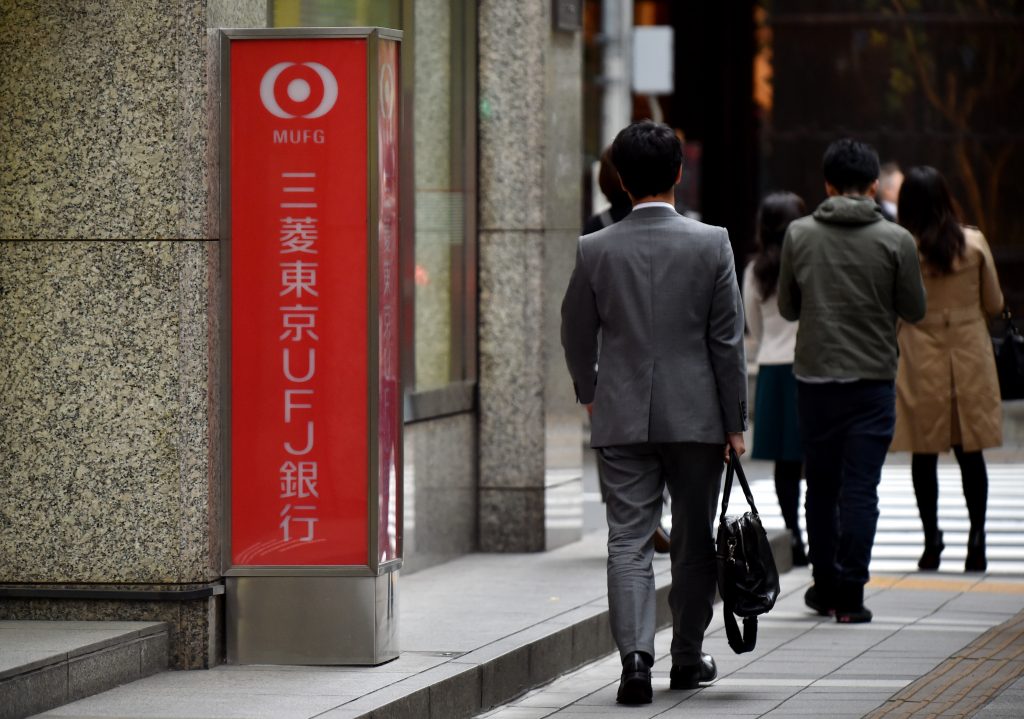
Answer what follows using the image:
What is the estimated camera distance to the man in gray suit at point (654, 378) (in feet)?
22.0

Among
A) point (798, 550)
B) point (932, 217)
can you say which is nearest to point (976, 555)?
point (798, 550)

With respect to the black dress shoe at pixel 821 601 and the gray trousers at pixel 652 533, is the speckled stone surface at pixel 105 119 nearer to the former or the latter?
the gray trousers at pixel 652 533

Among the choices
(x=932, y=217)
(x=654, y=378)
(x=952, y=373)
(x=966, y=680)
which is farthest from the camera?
(x=952, y=373)

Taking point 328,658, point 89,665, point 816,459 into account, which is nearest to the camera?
point 89,665

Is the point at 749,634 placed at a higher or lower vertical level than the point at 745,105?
lower

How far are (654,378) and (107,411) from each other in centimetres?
170

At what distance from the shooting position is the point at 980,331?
9.89 meters

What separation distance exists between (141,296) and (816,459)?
305 centimetres

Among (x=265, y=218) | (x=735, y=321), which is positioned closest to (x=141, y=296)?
(x=265, y=218)

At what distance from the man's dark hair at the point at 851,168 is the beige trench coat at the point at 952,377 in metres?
1.35

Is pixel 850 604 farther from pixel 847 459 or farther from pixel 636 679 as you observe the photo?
pixel 636 679

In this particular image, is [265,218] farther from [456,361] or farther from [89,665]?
[456,361]

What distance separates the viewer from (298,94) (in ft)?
21.7

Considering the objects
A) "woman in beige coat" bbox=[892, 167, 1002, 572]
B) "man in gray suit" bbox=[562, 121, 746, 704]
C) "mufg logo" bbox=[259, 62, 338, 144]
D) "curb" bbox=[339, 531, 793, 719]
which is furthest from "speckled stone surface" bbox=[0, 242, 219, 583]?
"woman in beige coat" bbox=[892, 167, 1002, 572]
